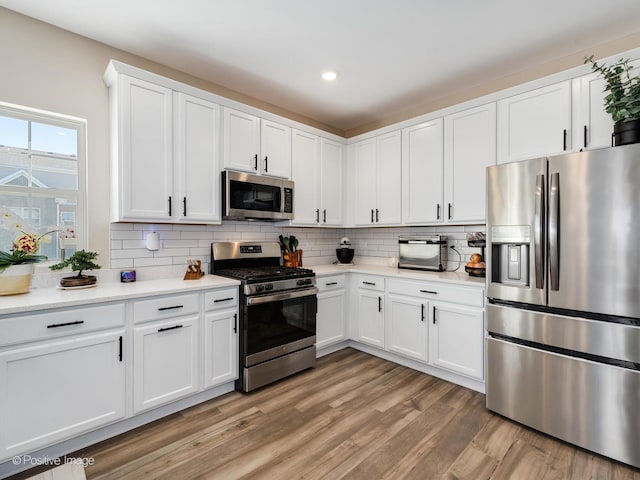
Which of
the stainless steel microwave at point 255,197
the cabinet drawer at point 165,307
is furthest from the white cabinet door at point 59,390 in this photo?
the stainless steel microwave at point 255,197

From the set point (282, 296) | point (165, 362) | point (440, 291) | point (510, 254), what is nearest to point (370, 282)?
point (440, 291)

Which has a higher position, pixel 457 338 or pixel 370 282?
pixel 370 282

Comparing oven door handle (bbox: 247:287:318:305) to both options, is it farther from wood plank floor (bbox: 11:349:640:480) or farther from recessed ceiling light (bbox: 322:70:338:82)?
recessed ceiling light (bbox: 322:70:338:82)

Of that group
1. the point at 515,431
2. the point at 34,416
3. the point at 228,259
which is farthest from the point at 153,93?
the point at 515,431

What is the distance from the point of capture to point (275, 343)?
2736 millimetres

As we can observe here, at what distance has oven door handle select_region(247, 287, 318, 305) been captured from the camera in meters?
2.54

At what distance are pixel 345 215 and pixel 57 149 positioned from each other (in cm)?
283

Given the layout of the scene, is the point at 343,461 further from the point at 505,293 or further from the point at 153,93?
→ the point at 153,93

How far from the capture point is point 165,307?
220cm

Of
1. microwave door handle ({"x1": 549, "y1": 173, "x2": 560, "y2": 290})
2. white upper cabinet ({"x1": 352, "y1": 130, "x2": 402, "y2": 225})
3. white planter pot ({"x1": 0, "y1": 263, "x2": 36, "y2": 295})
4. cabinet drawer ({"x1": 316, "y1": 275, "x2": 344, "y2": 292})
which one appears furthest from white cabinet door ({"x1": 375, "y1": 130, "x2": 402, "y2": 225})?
white planter pot ({"x1": 0, "y1": 263, "x2": 36, "y2": 295})

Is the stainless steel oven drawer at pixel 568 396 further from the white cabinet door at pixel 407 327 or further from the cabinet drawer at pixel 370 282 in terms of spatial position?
the cabinet drawer at pixel 370 282

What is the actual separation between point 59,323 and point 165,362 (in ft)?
2.27

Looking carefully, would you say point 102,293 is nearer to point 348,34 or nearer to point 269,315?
point 269,315

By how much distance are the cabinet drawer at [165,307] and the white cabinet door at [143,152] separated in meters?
0.66
